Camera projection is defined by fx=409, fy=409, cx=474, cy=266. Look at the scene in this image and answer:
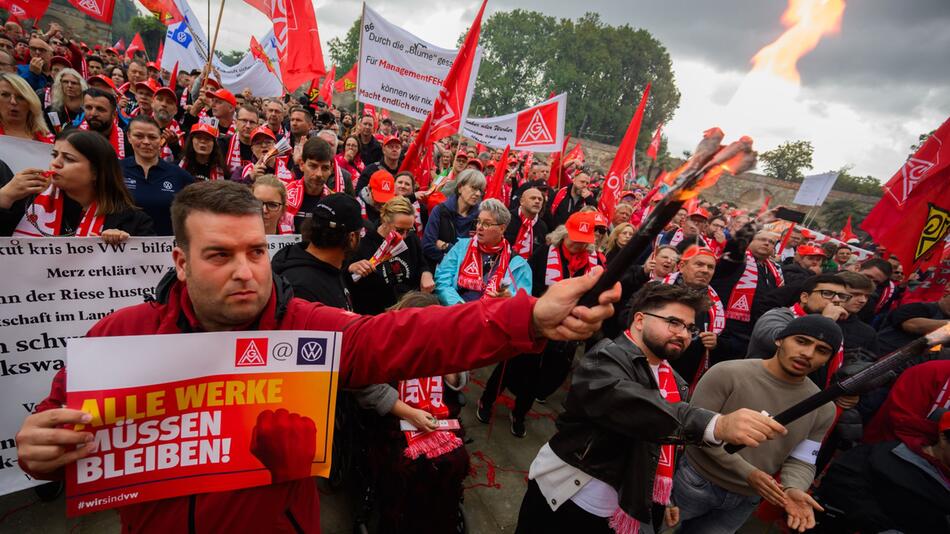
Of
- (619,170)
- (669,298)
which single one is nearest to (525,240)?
(619,170)

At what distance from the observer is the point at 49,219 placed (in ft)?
8.84

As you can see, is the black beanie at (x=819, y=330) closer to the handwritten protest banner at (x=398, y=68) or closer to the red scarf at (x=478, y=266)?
the red scarf at (x=478, y=266)

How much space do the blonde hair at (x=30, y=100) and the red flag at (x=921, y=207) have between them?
812cm

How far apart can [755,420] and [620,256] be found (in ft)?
4.40

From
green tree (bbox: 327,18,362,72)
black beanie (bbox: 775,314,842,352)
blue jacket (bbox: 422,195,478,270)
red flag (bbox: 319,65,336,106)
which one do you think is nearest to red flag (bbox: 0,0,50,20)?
blue jacket (bbox: 422,195,478,270)

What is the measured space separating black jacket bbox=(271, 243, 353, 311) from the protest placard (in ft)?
21.2

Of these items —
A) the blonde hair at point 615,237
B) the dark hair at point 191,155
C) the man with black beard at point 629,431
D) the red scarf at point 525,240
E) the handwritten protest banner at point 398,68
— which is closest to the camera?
the man with black beard at point 629,431

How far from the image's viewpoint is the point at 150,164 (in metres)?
3.83

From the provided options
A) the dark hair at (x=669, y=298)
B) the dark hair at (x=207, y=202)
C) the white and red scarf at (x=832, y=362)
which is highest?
the dark hair at (x=207, y=202)

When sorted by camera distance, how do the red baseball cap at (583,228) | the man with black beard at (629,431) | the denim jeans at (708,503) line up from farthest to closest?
the red baseball cap at (583,228) < the denim jeans at (708,503) < the man with black beard at (629,431)

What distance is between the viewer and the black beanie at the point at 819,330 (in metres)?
2.58

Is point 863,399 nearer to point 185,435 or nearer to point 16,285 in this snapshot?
point 185,435

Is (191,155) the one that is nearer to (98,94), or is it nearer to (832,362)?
(98,94)

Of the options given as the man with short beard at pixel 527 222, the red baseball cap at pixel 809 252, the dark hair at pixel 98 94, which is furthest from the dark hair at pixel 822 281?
the dark hair at pixel 98 94
